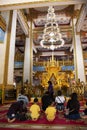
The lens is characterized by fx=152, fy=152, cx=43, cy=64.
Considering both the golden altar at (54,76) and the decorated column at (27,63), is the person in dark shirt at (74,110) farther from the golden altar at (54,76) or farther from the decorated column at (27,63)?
the golden altar at (54,76)

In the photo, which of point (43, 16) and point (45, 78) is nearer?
point (43, 16)

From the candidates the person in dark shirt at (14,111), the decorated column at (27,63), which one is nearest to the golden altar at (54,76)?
the decorated column at (27,63)

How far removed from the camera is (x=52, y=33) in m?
11.0

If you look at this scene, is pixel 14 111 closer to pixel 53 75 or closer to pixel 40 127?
pixel 40 127

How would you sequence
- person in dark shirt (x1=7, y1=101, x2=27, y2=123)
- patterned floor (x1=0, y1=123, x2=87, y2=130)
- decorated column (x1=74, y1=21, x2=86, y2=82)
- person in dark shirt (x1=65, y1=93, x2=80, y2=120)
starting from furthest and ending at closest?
1. decorated column (x1=74, y1=21, x2=86, y2=82)
2. person in dark shirt (x1=65, y1=93, x2=80, y2=120)
3. person in dark shirt (x1=7, y1=101, x2=27, y2=123)
4. patterned floor (x1=0, y1=123, x2=87, y2=130)

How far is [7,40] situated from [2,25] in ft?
2.73

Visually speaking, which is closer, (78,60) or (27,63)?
(78,60)

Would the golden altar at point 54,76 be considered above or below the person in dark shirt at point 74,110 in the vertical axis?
above

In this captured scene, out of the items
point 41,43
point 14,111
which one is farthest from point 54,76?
point 14,111

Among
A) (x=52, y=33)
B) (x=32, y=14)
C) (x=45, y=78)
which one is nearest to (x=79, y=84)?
(x=52, y=33)

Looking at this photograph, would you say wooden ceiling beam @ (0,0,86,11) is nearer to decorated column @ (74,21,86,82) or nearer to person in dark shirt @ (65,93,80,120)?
person in dark shirt @ (65,93,80,120)

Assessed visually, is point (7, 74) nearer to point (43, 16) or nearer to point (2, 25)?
point (2, 25)

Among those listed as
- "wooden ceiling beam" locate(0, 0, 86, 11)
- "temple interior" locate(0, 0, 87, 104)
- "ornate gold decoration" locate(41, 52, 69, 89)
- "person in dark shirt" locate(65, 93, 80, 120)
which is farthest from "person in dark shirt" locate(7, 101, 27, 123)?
"ornate gold decoration" locate(41, 52, 69, 89)

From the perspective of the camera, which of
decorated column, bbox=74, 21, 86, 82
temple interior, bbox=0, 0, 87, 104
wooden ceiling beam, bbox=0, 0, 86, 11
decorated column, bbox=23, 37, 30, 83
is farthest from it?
decorated column, bbox=23, 37, 30, 83
